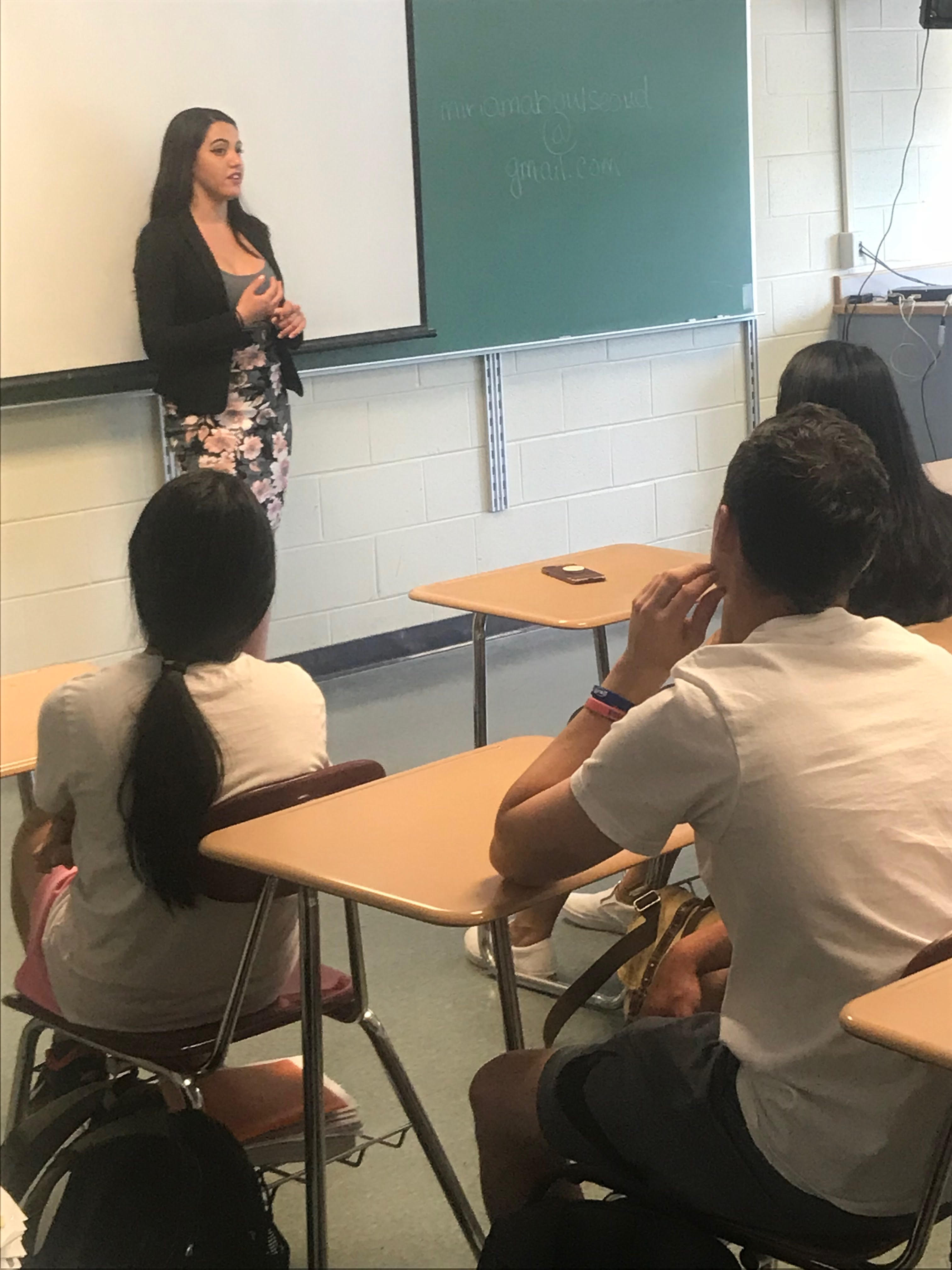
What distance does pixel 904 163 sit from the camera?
19.5ft

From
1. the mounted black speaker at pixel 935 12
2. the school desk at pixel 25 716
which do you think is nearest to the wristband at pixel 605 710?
the school desk at pixel 25 716

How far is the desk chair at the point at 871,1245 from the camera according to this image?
126 centimetres

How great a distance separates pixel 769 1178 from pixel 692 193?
445cm

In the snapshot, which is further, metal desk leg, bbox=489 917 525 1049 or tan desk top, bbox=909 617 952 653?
tan desk top, bbox=909 617 952 653

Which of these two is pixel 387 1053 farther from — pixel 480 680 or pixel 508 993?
pixel 480 680

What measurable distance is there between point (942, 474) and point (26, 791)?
2074 millimetres

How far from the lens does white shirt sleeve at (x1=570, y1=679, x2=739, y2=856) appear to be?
1.31m

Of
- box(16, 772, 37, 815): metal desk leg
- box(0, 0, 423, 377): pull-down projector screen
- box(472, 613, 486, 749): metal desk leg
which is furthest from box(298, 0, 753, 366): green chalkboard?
box(16, 772, 37, 815): metal desk leg

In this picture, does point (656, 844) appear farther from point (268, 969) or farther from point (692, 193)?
point (692, 193)

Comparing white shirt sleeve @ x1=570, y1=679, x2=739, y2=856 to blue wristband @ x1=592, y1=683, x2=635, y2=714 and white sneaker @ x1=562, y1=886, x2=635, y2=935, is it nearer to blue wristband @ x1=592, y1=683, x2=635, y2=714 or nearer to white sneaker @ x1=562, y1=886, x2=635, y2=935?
blue wristband @ x1=592, y1=683, x2=635, y2=714

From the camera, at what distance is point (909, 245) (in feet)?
19.8

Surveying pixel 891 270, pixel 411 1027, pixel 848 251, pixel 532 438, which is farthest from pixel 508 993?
pixel 891 270

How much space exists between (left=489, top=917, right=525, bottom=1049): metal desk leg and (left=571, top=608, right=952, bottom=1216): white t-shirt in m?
0.63

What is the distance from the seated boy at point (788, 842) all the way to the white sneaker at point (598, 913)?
1.52 meters
